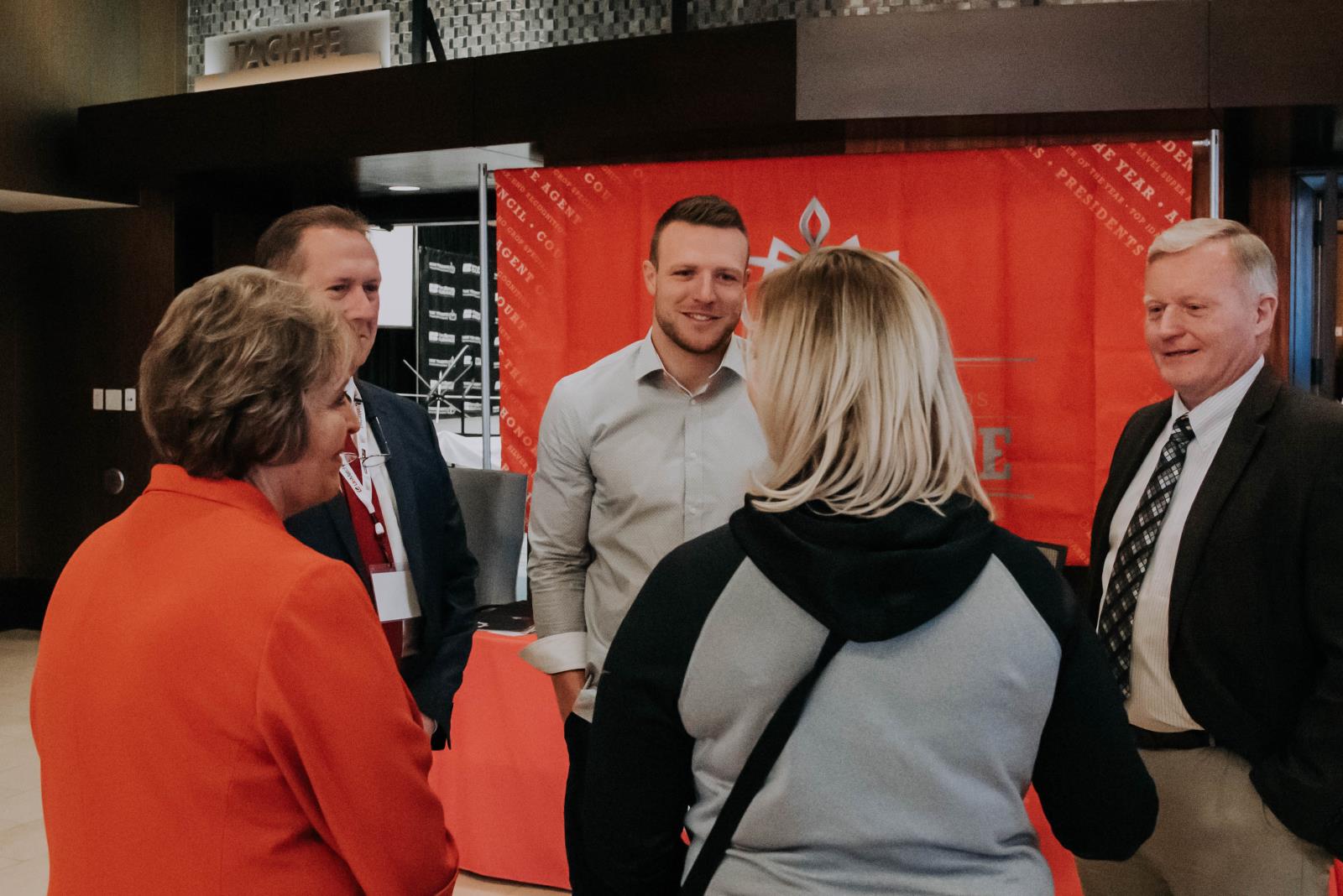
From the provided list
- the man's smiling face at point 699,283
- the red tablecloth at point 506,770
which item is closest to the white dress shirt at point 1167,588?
the man's smiling face at point 699,283

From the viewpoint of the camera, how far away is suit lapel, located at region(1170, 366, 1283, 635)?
1.85 meters

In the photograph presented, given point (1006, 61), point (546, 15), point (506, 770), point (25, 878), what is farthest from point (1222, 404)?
point (546, 15)

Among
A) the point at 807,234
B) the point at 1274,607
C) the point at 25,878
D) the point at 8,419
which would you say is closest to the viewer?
the point at 1274,607

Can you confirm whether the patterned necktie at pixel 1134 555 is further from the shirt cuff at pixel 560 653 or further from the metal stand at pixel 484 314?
the metal stand at pixel 484 314

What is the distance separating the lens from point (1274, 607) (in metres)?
1.79

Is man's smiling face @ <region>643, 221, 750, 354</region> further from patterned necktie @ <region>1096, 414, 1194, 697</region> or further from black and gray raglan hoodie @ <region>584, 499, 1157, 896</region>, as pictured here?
black and gray raglan hoodie @ <region>584, 499, 1157, 896</region>

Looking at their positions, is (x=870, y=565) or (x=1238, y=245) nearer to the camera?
(x=870, y=565)

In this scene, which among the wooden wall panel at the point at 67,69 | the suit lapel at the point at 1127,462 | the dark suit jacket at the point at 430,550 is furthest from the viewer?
the wooden wall panel at the point at 67,69

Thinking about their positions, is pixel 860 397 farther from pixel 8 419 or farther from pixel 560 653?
pixel 8 419

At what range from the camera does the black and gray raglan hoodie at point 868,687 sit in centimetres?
109

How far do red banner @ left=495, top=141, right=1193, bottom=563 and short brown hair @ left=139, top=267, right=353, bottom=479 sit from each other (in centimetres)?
318

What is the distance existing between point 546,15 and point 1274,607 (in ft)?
15.3

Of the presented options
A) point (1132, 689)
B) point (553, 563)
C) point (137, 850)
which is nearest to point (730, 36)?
point (553, 563)

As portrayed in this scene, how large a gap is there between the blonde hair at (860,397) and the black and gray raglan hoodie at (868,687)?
3cm
